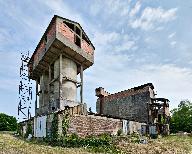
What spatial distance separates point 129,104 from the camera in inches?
1483

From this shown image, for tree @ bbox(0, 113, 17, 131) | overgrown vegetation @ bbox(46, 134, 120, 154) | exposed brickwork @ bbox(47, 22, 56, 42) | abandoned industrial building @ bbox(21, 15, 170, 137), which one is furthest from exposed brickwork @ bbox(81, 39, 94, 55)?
tree @ bbox(0, 113, 17, 131)

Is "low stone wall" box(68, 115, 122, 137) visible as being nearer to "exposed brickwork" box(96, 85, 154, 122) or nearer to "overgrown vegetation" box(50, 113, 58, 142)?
"overgrown vegetation" box(50, 113, 58, 142)

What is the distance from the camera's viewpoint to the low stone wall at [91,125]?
20.1 meters

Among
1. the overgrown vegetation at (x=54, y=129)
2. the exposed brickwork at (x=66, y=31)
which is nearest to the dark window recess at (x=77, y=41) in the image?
the exposed brickwork at (x=66, y=31)

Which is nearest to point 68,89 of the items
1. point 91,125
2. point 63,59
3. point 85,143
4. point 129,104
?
point 63,59

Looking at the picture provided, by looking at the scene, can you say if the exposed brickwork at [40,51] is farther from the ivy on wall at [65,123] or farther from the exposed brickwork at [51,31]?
the ivy on wall at [65,123]

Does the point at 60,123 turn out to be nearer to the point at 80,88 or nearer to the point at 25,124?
the point at 80,88

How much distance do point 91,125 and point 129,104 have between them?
16929mm

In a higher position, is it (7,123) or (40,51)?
(40,51)

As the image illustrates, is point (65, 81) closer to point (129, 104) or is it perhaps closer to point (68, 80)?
point (68, 80)

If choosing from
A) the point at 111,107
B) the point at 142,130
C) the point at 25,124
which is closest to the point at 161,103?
the point at 142,130

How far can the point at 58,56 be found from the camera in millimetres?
25078

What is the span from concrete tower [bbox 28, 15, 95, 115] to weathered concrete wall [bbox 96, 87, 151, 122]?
415 inches

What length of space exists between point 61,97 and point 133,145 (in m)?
8.43
